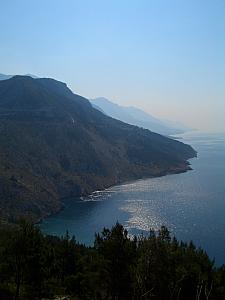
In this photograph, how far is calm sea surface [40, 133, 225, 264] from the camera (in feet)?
349

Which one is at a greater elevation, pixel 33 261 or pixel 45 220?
pixel 33 261

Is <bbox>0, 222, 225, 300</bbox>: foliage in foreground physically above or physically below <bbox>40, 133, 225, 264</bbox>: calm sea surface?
above

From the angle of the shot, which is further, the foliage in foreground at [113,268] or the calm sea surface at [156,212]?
the calm sea surface at [156,212]

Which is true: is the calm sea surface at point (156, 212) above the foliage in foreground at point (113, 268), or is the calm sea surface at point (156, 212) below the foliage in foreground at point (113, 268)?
below

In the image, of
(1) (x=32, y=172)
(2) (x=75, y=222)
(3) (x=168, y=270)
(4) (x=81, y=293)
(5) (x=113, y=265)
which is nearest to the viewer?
(3) (x=168, y=270)

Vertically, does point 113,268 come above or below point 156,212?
above

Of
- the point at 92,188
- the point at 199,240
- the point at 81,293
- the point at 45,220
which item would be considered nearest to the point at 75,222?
the point at 45,220

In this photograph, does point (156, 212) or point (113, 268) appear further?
point (156, 212)

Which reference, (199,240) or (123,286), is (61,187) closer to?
(199,240)

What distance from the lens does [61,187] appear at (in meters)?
168

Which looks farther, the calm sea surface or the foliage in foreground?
the calm sea surface

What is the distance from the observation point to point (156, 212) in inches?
5148

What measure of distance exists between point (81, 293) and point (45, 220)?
87.3 metres

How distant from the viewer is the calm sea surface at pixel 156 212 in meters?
106
